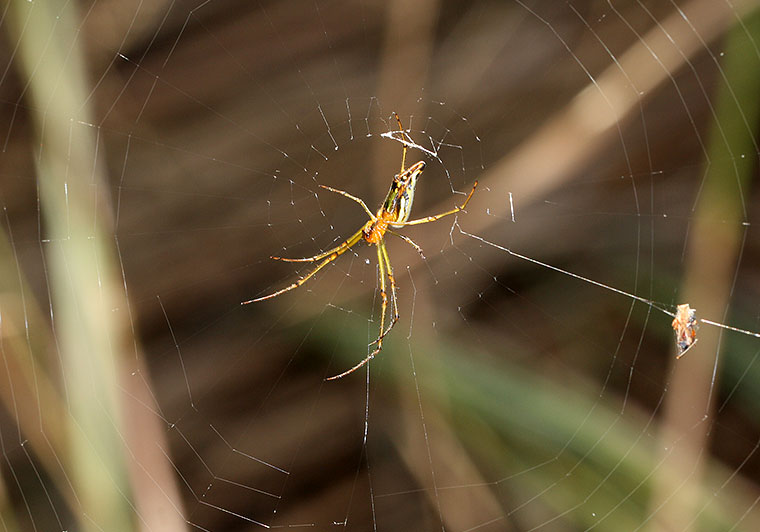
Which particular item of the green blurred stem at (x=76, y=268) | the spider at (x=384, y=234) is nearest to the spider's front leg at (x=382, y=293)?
the spider at (x=384, y=234)

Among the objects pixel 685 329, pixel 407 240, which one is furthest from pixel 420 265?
pixel 685 329

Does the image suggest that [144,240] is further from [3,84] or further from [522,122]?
[522,122]

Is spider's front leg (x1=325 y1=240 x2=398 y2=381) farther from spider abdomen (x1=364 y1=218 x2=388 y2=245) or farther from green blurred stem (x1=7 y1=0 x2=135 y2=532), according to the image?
green blurred stem (x1=7 y1=0 x2=135 y2=532)

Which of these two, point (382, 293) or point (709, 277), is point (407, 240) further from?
point (709, 277)

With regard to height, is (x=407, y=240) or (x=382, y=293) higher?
(x=407, y=240)

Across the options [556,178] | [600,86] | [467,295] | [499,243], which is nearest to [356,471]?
[467,295]

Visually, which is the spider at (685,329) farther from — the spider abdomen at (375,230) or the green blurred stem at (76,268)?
the green blurred stem at (76,268)
